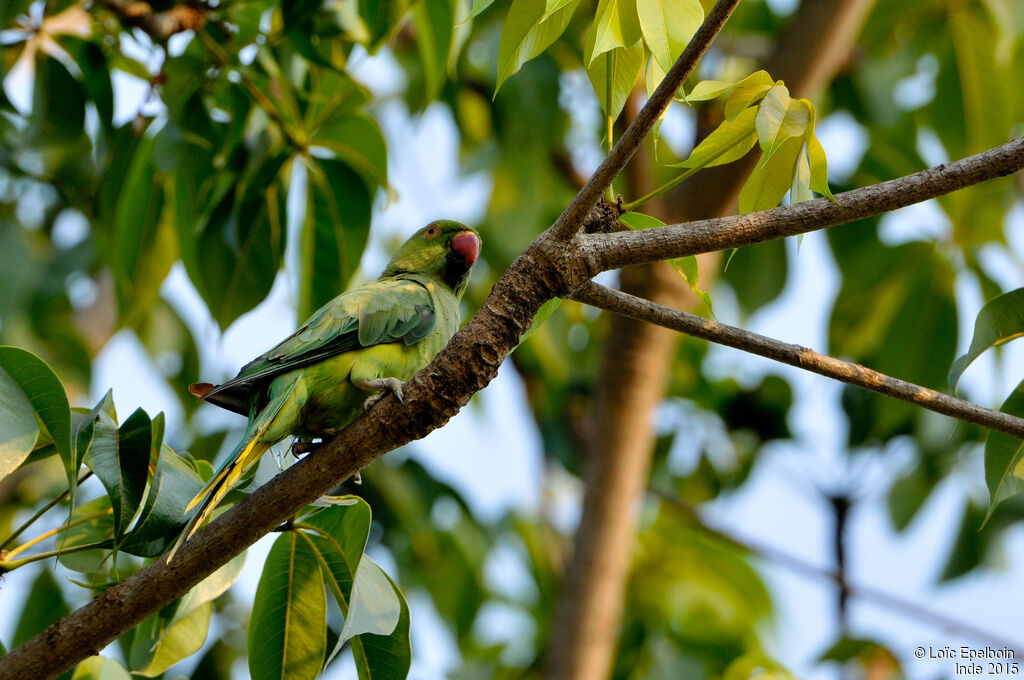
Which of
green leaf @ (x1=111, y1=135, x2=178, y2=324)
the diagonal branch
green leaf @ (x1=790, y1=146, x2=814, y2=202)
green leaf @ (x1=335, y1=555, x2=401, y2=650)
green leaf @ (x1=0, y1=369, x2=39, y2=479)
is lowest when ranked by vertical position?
green leaf @ (x1=335, y1=555, x2=401, y2=650)

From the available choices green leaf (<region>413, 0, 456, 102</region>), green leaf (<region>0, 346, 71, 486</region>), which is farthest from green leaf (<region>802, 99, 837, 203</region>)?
green leaf (<region>413, 0, 456, 102</region>)

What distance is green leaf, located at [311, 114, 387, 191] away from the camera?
121 inches

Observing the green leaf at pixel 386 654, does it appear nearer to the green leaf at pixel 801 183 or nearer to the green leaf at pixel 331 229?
the green leaf at pixel 801 183

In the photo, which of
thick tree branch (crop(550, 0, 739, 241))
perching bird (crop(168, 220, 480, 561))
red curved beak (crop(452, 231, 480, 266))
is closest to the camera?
thick tree branch (crop(550, 0, 739, 241))

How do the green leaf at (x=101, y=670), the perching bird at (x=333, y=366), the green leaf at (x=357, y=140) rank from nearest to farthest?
the green leaf at (x=101, y=670)
the perching bird at (x=333, y=366)
the green leaf at (x=357, y=140)

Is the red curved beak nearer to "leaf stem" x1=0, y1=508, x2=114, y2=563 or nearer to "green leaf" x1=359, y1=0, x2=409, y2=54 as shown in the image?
"green leaf" x1=359, y1=0, x2=409, y2=54

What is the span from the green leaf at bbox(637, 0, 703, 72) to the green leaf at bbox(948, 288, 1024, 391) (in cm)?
88

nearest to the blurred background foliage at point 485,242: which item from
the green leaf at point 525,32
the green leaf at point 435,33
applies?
the green leaf at point 435,33

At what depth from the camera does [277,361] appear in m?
2.49

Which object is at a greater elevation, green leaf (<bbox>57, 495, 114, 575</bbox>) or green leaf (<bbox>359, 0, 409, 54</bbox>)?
green leaf (<bbox>359, 0, 409, 54</bbox>)

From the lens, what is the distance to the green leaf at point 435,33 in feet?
9.81

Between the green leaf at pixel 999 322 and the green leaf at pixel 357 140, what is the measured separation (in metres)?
1.95

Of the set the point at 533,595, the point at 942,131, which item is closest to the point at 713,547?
the point at 533,595

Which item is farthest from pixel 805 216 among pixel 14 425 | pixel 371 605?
pixel 14 425
